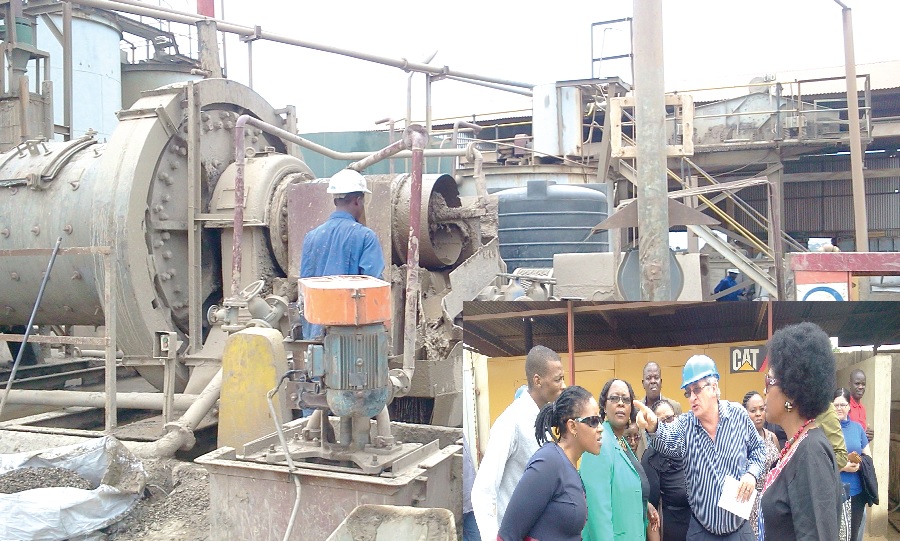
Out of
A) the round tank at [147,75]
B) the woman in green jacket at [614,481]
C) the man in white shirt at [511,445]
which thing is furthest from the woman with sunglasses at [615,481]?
the round tank at [147,75]

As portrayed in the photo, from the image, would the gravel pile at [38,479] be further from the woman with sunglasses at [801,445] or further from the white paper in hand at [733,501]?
the woman with sunglasses at [801,445]

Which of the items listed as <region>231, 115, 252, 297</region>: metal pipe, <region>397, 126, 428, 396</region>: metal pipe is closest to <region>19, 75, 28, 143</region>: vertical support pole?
<region>231, 115, 252, 297</region>: metal pipe

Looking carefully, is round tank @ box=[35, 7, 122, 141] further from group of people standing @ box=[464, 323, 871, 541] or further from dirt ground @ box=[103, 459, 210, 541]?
group of people standing @ box=[464, 323, 871, 541]

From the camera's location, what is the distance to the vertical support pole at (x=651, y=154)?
486 centimetres

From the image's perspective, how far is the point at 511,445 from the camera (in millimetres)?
2984

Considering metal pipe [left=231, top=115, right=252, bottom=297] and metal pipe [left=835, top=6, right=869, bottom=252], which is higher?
metal pipe [left=835, top=6, right=869, bottom=252]

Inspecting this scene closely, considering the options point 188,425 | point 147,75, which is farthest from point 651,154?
point 147,75

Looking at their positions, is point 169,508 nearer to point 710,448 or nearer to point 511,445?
point 511,445

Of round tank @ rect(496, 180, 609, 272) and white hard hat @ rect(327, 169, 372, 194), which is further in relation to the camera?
round tank @ rect(496, 180, 609, 272)

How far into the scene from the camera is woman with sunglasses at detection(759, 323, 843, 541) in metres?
2.61

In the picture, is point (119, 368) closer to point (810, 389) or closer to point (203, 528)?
point (203, 528)

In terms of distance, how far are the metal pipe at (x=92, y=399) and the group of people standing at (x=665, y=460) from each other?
3.18 metres

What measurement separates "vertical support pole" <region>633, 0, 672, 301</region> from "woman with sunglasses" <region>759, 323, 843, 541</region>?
6.36ft

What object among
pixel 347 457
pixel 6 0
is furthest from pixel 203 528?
pixel 6 0
